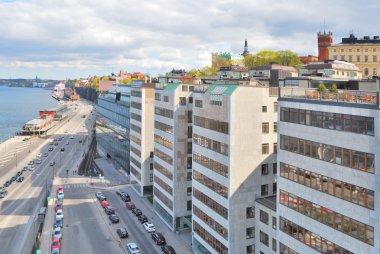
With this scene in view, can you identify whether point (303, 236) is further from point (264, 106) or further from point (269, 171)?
point (264, 106)

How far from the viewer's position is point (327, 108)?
40375 millimetres

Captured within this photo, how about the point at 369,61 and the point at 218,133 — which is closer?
the point at 218,133

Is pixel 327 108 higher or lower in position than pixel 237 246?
higher

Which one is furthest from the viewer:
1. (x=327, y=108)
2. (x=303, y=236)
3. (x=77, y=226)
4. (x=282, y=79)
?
(x=77, y=226)

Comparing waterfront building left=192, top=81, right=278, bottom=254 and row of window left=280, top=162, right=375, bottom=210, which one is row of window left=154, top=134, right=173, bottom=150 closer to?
waterfront building left=192, top=81, right=278, bottom=254

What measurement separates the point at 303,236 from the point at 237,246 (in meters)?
14.0

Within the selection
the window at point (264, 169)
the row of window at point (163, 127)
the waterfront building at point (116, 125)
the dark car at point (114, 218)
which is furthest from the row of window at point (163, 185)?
the waterfront building at point (116, 125)

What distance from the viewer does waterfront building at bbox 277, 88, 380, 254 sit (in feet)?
118

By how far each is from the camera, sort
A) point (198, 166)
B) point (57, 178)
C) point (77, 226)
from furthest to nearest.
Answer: point (57, 178) → point (77, 226) → point (198, 166)

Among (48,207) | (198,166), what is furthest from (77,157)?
(198,166)

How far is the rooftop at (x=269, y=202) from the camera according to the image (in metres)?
54.0

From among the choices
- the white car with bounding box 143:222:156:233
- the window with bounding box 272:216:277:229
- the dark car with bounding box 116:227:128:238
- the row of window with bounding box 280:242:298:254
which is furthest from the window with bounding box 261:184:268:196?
the dark car with bounding box 116:227:128:238

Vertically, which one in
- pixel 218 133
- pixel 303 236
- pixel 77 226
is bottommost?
pixel 77 226

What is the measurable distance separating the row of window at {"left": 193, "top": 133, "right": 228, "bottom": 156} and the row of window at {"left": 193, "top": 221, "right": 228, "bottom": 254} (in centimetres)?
1358
